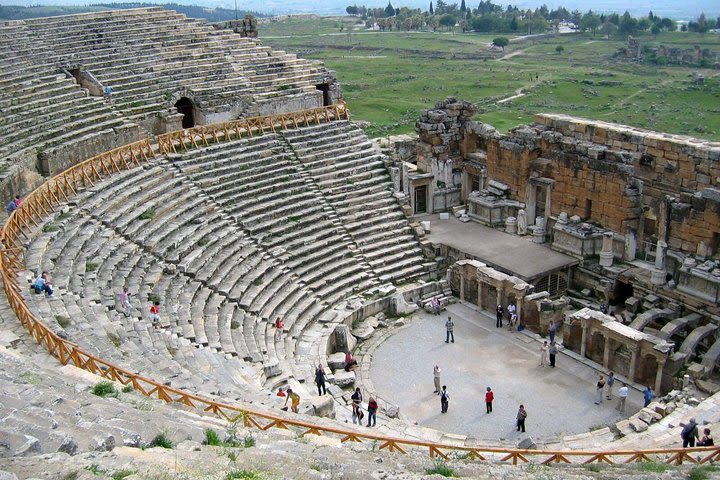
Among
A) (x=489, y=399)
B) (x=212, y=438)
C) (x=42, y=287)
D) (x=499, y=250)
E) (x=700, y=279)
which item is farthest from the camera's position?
(x=499, y=250)

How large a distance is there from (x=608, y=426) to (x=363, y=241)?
31.7 ft

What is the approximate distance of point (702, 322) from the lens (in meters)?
19.6

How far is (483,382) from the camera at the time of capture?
18.6 metres

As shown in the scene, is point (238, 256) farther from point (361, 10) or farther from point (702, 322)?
point (361, 10)

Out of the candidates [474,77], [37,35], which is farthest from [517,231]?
[474,77]

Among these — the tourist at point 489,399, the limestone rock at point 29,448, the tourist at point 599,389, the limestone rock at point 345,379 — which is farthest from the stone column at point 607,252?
the limestone rock at point 29,448

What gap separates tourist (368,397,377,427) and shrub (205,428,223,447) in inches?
276

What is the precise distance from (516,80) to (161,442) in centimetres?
6143

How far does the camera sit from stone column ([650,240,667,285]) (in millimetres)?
20594

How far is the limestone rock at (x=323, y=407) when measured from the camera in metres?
14.9

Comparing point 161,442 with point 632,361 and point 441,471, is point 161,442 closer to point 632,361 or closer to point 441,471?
point 441,471

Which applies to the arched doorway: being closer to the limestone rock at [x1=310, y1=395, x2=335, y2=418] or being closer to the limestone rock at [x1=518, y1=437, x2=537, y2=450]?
the limestone rock at [x1=310, y1=395, x2=335, y2=418]

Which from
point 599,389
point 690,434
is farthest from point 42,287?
point 599,389

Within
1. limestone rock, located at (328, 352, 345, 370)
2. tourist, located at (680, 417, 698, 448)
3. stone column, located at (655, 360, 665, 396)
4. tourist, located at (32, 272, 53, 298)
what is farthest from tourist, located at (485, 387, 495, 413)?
tourist, located at (32, 272, 53, 298)
